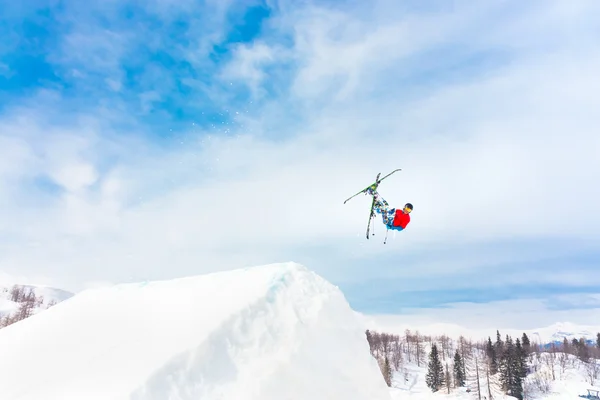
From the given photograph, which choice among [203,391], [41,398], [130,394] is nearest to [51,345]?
[41,398]

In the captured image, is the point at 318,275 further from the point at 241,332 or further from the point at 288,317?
the point at 241,332

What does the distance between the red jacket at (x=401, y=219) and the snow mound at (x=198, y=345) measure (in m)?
8.57

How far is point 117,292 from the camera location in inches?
417

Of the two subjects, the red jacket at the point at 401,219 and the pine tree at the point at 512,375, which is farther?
the pine tree at the point at 512,375

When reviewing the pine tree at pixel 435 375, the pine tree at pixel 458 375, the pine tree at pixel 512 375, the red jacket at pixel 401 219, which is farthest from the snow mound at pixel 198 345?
the pine tree at pixel 458 375

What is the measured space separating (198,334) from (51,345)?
3.53m

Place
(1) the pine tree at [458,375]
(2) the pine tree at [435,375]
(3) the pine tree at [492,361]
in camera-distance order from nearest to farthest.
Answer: (2) the pine tree at [435,375]
(1) the pine tree at [458,375]
(3) the pine tree at [492,361]

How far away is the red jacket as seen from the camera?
18.4 meters

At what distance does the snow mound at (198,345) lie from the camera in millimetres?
7094

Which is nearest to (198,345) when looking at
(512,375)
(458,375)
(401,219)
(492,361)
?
(401,219)

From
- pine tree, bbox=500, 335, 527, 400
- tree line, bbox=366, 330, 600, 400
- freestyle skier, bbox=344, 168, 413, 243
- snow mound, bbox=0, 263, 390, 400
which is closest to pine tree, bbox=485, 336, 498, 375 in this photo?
tree line, bbox=366, 330, 600, 400

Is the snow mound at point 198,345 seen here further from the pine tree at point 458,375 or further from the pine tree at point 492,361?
the pine tree at point 492,361

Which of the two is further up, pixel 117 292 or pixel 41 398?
pixel 117 292

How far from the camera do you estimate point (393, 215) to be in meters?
18.7
